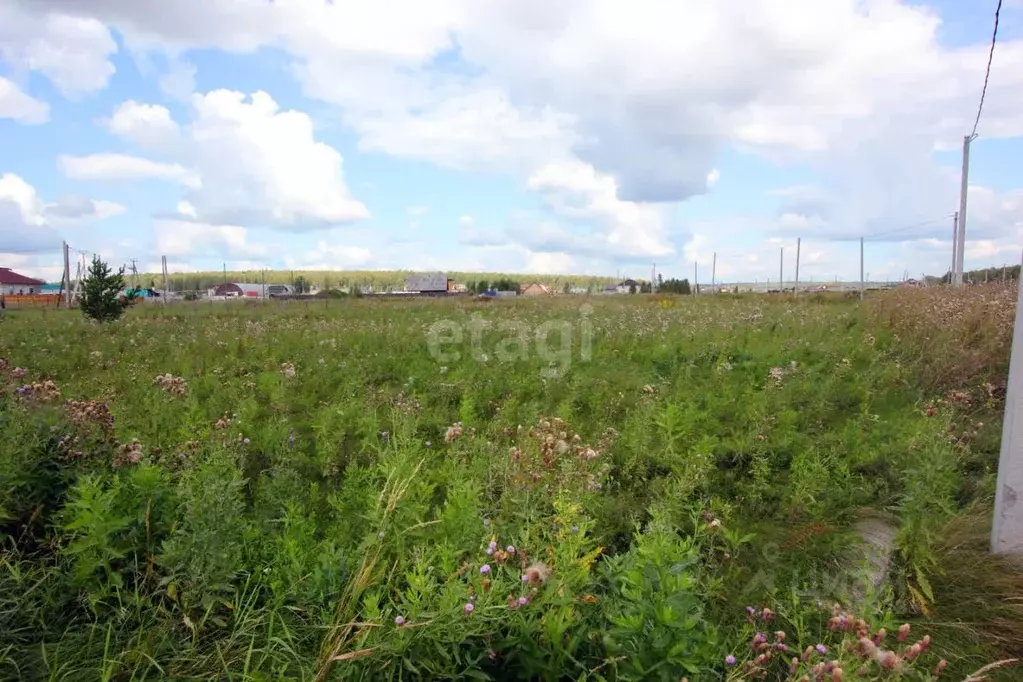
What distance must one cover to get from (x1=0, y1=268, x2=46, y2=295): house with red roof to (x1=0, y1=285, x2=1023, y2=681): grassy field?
76790mm

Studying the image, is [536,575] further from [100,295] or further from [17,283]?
[17,283]

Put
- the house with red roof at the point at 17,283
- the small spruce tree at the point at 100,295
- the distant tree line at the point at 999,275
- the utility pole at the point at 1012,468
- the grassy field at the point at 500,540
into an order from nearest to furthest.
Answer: the grassy field at the point at 500,540
the utility pole at the point at 1012,468
the distant tree line at the point at 999,275
the small spruce tree at the point at 100,295
the house with red roof at the point at 17,283

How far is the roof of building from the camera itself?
220ft

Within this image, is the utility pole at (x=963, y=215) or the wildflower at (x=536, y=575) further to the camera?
the utility pole at (x=963, y=215)

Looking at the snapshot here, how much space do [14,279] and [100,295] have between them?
68.8m

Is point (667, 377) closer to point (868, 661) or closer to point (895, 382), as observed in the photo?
point (895, 382)

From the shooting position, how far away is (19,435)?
2850mm

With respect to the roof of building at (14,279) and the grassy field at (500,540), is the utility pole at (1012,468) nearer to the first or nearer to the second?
the grassy field at (500,540)

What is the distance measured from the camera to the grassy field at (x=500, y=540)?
1.93m

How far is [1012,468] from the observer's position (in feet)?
9.70

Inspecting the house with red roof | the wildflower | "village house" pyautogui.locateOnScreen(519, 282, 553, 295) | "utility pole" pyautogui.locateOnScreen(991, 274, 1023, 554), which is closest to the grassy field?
the wildflower

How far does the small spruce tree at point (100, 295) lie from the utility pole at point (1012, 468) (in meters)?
17.4

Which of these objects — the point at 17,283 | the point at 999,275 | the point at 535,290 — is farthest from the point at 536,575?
the point at 17,283

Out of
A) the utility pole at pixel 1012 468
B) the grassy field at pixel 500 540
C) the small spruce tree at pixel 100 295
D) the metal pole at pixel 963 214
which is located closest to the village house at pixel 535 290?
the metal pole at pixel 963 214
